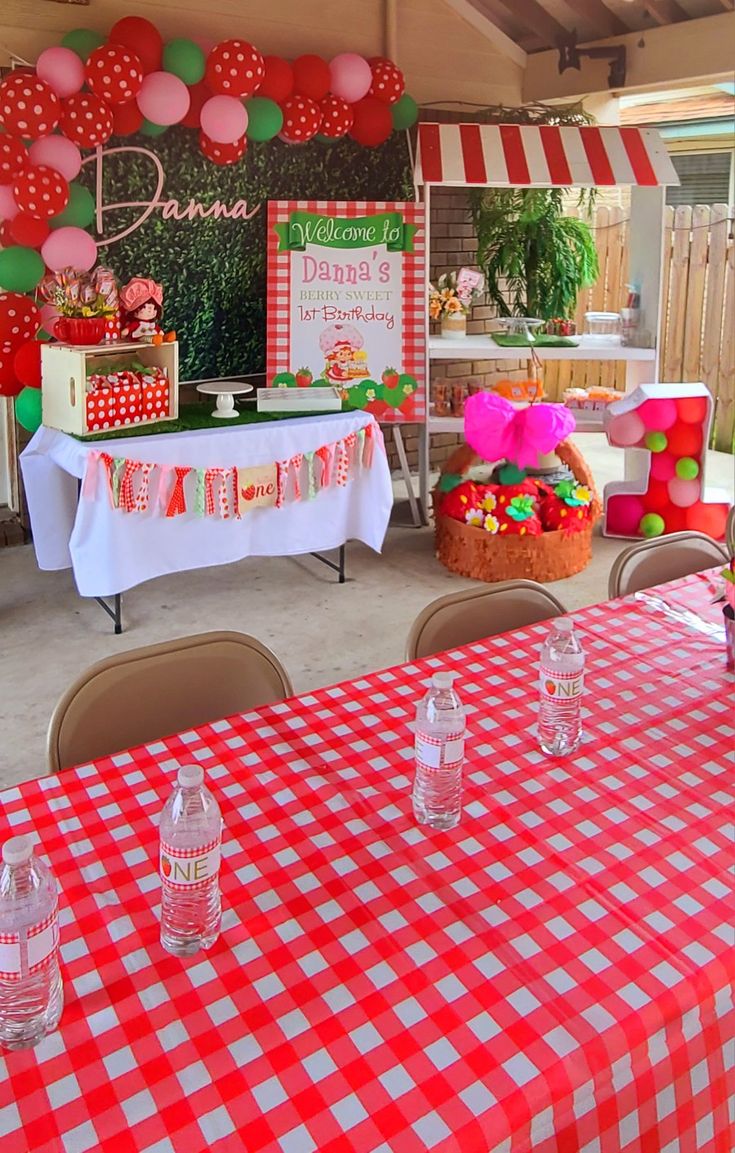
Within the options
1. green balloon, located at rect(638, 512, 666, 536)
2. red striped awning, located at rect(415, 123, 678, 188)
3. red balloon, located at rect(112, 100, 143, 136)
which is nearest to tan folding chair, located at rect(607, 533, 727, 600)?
green balloon, located at rect(638, 512, 666, 536)

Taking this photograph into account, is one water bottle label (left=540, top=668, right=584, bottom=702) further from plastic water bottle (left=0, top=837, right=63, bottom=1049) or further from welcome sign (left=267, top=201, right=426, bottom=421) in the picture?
welcome sign (left=267, top=201, right=426, bottom=421)

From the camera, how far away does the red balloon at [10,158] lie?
4.48 m

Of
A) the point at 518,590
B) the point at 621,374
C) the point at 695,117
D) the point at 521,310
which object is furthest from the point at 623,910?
the point at 695,117

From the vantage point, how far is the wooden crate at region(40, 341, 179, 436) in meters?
4.20

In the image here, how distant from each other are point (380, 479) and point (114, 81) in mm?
2085

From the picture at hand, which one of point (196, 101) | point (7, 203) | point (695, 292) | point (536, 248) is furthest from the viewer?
point (695, 292)

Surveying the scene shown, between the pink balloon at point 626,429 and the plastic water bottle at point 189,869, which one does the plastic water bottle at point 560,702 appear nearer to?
the plastic water bottle at point 189,869

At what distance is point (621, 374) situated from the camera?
8398mm

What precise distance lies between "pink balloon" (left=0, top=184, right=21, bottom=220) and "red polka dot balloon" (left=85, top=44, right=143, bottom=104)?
0.61 meters

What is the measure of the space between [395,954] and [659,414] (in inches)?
171

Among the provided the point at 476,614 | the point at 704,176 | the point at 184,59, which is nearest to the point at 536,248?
the point at 184,59

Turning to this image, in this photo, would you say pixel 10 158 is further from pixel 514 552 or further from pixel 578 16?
pixel 578 16

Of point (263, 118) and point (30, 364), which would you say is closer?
point (30, 364)

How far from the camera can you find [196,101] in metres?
5.14
